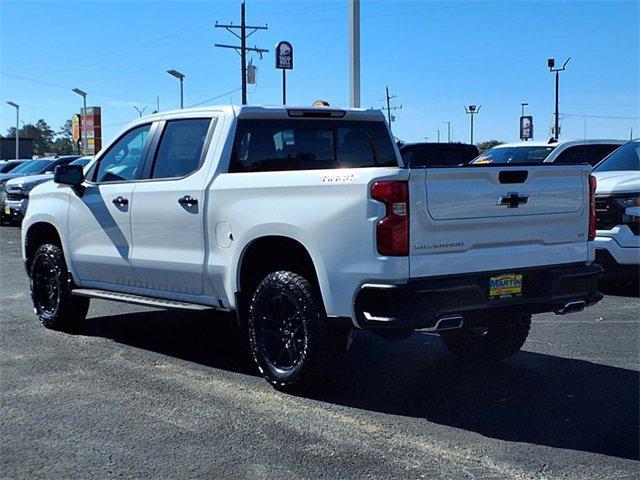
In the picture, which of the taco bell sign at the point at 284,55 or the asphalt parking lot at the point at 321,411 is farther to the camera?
the taco bell sign at the point at 284,55

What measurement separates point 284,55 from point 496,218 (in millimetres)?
26110

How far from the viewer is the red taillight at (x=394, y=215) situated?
4562mm

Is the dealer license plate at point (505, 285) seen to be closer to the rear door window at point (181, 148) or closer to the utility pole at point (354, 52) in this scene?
the rear door window at point (181, 148)

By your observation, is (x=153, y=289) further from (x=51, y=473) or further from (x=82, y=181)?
(x=51, y=473)

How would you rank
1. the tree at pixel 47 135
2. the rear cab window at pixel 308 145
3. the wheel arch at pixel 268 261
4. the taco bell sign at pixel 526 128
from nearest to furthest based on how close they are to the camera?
the wheel arch at pixel 268 261
the rear cab window at pixel 308 145
the taco bell sign at pixel 526 128
the tree at pixel 47 135

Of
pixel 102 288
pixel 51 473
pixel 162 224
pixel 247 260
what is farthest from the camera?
pixel 102 288

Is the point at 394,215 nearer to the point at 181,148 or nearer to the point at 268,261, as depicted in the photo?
the point at 268,261

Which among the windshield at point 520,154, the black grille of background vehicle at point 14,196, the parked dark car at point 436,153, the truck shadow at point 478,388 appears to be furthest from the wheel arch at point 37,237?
the black grille of background vehicle at point 14,196

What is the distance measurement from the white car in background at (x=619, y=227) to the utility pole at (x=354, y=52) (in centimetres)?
684

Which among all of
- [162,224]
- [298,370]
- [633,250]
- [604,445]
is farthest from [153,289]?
[633,250]

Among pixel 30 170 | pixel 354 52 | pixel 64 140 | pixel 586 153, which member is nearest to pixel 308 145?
pixel 586 153

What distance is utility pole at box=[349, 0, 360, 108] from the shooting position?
595 inches

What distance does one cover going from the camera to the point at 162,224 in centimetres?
612

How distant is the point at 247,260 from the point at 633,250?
513 cm
